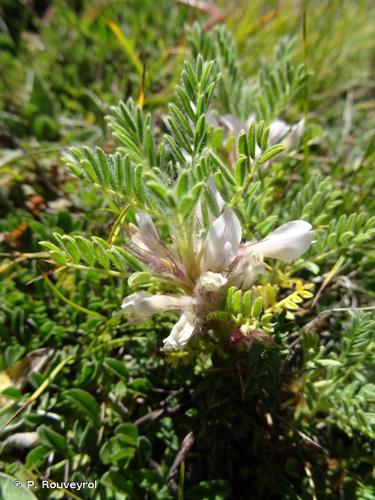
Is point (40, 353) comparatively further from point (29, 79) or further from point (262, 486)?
point (29, 79)

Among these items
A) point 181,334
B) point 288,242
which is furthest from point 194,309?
point 288,242

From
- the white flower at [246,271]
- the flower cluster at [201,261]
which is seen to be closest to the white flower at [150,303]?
the flower cluster at [201,261]

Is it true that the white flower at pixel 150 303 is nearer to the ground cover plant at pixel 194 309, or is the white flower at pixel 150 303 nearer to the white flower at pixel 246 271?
the ground cover plant at pixel 194 309

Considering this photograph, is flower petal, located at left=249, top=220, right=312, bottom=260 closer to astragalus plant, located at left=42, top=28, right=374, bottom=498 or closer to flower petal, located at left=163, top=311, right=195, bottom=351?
astragalus plant, located at left=42, top=28, right=374, bottom=498

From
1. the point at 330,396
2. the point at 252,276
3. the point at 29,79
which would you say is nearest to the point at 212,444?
the point at 330,396

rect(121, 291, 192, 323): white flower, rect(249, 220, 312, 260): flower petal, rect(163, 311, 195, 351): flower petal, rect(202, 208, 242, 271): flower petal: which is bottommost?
rect(163, 311, 195, 351): flower petal

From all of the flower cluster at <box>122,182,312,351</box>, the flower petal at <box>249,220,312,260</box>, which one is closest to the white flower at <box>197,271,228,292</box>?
the flower cluster at <box>122,182,312,351</box>

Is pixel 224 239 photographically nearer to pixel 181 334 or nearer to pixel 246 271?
pixel 246 271
